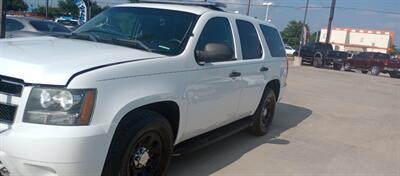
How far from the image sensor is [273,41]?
7.57 metres

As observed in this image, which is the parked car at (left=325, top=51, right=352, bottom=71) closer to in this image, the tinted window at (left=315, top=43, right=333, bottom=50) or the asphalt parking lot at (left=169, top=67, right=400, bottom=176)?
the tinted window at (left=315, top=43, right=333, bottom=50)

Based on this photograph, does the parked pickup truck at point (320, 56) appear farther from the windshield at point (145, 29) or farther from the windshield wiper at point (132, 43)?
the windshield wiper at point (132, 43)

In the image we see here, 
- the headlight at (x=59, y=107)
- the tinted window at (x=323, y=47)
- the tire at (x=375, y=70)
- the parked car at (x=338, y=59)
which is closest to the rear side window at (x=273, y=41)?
the headlight at (x=59, y=107)

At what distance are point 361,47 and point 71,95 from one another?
8531 cm

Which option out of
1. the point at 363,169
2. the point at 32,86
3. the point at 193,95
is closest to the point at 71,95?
the point at 32,86

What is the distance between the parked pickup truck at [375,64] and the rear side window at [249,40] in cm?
2639

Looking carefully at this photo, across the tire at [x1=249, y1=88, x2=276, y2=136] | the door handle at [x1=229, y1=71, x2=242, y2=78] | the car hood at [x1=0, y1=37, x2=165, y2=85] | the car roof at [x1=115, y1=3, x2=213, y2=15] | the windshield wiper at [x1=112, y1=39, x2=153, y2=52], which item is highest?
the car roof at [x1=115, y1=3, x2=213, y2=15]

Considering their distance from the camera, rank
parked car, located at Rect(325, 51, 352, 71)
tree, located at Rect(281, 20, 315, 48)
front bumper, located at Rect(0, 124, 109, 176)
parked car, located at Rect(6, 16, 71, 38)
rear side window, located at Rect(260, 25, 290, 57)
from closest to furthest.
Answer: front bumper, located at Rect(0, 124, 109, 176), rear side window, located at Rect(260, 25, 290, 57), parked car, located at Rect(6, 16, 71, 38), parked car, located at Rect(325, 51, 352, 71), tree, located at Rect(281, 20, 315, 48)

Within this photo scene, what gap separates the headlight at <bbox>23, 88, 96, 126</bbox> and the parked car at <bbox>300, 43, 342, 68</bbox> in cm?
3152

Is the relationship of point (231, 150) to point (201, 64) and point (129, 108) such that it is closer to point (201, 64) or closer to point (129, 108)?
point (201, 64)

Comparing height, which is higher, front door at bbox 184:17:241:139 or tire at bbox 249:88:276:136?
front door at bbox 184:17:241:139

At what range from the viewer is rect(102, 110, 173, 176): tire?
387cm

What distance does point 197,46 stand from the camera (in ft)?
16.3

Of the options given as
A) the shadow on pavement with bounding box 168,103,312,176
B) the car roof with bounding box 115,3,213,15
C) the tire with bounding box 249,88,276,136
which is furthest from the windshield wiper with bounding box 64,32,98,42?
the tire with bounding box 249,88,276,136
